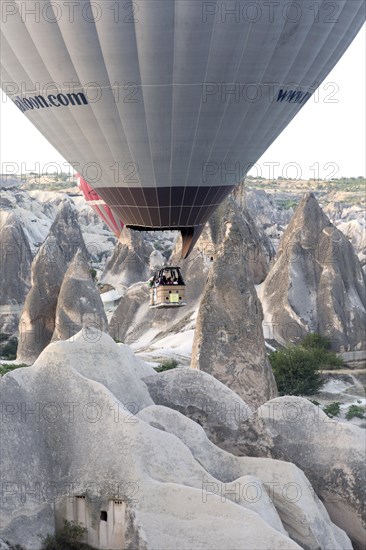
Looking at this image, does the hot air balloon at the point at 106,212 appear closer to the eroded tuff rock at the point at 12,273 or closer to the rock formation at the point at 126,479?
the rock formation at the point at 126,479

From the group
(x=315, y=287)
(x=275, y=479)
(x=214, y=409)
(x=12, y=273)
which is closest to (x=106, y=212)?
(x=214, y=409)

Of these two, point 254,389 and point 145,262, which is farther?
point 145,262

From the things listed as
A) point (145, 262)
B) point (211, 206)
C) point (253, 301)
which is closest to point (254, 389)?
point (253, 301)

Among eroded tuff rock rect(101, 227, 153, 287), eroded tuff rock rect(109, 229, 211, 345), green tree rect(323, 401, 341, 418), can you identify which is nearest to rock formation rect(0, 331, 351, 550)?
green tree rect(323, 401, 341, 418)

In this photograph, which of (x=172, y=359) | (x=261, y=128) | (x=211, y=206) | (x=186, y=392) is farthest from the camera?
(x=172, y=359)

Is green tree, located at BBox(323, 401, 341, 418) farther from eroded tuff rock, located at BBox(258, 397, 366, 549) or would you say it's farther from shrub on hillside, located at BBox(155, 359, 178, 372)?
eroded tuff rock, located at BBox(258, 397, 366, 549)

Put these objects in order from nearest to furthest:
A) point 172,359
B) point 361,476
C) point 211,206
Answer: point 361,476, point 211,206, point 172,359

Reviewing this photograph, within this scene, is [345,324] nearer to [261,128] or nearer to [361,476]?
[261,128]
